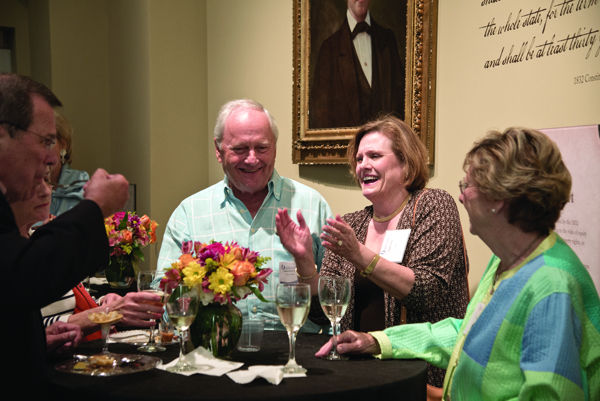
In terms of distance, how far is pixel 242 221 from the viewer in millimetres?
2721

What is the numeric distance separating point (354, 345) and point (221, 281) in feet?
1.61

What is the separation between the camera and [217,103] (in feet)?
16.3

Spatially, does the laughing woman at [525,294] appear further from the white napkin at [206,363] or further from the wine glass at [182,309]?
the wine glass at [182,309]

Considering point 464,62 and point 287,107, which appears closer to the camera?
point 464,62

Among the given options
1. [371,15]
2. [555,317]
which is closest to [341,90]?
[371,15]

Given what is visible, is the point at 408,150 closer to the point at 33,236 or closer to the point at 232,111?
the point at 232,111

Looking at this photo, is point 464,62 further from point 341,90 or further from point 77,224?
point 77,224

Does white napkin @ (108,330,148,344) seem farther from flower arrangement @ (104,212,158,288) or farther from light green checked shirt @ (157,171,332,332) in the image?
flower arrangement @ (104,212,158,288)

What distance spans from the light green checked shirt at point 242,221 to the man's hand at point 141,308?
693mm

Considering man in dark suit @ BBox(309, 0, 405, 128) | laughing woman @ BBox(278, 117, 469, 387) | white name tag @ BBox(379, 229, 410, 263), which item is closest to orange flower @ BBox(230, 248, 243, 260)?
laughing woman @ BBox(278, 117, 469, 387)

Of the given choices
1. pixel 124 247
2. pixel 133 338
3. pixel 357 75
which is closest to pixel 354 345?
pixel 133 338

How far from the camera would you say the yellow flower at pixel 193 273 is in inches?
64.4

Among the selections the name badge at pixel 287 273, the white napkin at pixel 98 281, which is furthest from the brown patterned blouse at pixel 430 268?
the white napkin at pixel 98 281

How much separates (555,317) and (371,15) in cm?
258
